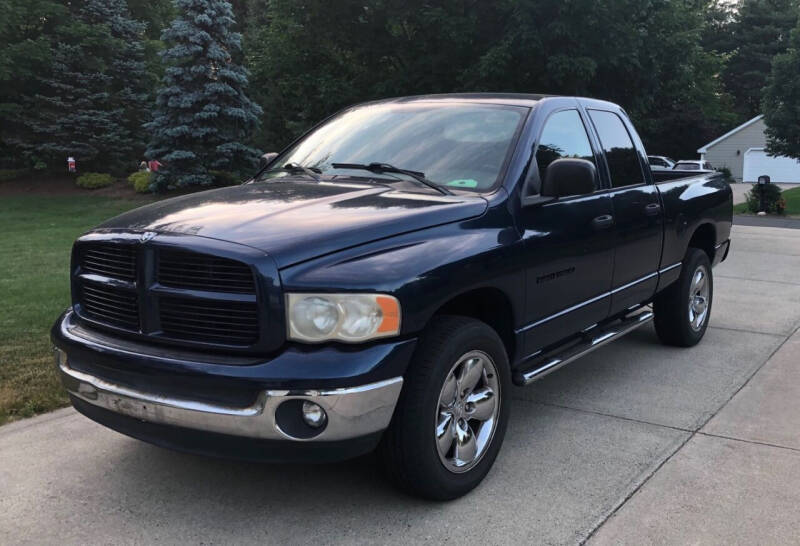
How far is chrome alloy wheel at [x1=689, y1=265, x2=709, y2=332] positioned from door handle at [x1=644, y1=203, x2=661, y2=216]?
1011 mm

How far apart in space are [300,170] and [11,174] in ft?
91.1

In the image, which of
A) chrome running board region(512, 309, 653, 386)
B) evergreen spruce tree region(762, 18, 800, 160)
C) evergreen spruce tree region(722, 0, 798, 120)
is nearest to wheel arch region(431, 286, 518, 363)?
chrome running board region(512, 309, 653, 386)

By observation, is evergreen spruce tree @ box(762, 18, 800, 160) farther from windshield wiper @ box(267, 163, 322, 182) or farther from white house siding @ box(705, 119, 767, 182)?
windshield wiper @ box(267, 163, 322, 182)

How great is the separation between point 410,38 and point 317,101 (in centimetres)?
276

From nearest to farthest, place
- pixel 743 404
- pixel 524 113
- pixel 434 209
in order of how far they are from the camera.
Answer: pixel 434 209
pixel 524 113
pixel 743 404

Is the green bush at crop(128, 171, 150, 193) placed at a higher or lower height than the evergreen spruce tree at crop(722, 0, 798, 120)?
lower

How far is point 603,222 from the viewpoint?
4512 mm

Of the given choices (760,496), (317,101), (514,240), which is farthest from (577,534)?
(317,101)

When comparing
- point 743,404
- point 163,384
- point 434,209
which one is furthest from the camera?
point 743,404

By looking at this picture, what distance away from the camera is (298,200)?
3562mm

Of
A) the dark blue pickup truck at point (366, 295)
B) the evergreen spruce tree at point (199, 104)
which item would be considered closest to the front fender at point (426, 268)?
the dark blue pickup truck at point (366, 295)

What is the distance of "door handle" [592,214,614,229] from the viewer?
14.5 ft

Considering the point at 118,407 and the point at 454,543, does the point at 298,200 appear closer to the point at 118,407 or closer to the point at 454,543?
the point at 118,407

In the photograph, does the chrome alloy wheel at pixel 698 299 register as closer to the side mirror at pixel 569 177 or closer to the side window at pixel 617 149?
the side window at pixel 617 149
